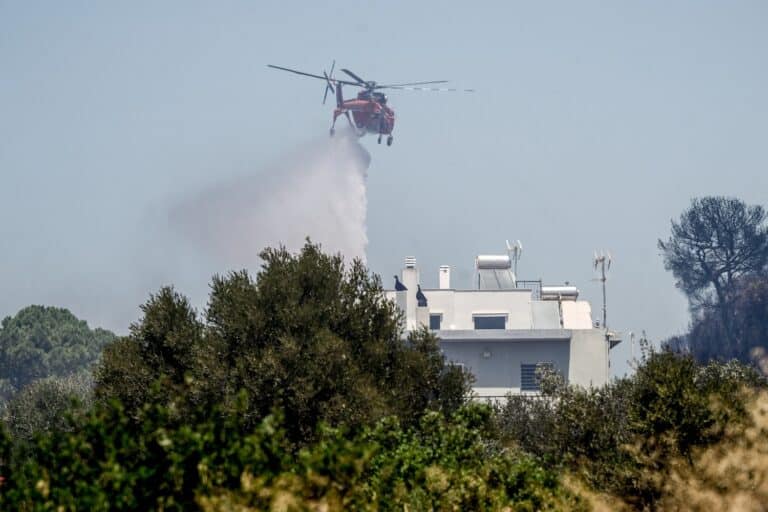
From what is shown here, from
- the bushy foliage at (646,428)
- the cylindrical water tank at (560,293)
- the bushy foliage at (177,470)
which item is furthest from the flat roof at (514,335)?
the bushy foliage at (177,470)

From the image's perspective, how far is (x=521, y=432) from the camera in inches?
2753

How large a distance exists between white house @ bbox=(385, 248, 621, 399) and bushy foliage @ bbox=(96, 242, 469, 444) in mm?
65367

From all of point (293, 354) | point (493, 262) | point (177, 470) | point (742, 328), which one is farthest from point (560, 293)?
point (177, 470)

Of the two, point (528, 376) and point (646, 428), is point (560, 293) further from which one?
point (646, 428)

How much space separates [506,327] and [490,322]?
2.07m

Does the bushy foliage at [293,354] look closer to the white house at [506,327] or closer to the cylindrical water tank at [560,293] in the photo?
the white house at [506,327]

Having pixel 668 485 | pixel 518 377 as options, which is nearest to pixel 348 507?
pixel 668 485

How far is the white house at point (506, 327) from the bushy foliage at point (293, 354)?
2574 inches

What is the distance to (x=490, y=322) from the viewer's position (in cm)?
14350

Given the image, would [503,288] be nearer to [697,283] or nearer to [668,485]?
[697,283]

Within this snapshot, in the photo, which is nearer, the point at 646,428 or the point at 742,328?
the point at 646,428

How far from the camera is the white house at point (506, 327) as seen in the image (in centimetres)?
13175

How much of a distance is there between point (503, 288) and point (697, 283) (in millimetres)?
49581

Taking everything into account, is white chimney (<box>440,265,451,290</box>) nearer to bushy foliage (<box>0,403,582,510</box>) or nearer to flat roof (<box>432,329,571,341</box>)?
flat roof (<box>432,329,571,341</box>)
